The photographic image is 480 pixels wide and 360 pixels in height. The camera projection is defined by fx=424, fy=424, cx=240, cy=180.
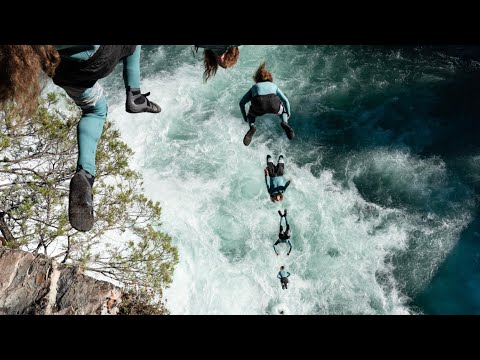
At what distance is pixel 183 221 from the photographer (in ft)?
50.1

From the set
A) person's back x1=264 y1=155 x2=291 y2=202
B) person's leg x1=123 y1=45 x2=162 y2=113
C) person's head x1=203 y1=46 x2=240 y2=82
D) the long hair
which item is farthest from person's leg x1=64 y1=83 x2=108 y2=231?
person's back x1=264 y1=155 x2=291 y2=202

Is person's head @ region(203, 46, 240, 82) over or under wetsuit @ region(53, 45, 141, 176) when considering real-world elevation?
over

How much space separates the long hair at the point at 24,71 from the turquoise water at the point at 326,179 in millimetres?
12423

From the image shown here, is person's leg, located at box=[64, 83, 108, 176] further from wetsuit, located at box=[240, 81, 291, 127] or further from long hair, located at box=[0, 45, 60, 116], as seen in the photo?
wetsuit, located at box=[240, 81, 291, 127]

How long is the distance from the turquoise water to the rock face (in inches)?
244

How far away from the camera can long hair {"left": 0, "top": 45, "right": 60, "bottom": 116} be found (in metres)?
2.11

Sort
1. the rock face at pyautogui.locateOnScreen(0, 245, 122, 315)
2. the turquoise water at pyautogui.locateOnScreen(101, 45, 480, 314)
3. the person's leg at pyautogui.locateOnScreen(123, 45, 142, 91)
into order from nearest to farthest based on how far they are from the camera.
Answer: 1. the person's leg at pyautogui.locateOnScreen(123, 45, 142, 91)
2. the rock face at pyautogui.locateOnScreen(0, 245, 122, 315)
3. the turquoise water at pyautogui.locateOnScreen(101, 45, 480, 314)

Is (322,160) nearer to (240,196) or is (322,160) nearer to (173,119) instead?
(240,196)

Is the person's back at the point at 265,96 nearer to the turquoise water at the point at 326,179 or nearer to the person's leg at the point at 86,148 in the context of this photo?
the person's leg at the point at 86,148

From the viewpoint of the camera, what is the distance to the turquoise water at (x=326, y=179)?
14516 mm

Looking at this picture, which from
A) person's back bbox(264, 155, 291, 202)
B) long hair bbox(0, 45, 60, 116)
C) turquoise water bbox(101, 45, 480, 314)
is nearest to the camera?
long hair bbox(0, 45, 60, 116)

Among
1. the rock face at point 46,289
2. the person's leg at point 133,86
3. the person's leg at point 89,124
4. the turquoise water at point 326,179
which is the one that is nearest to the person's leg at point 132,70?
the person's leg at point 133,86
